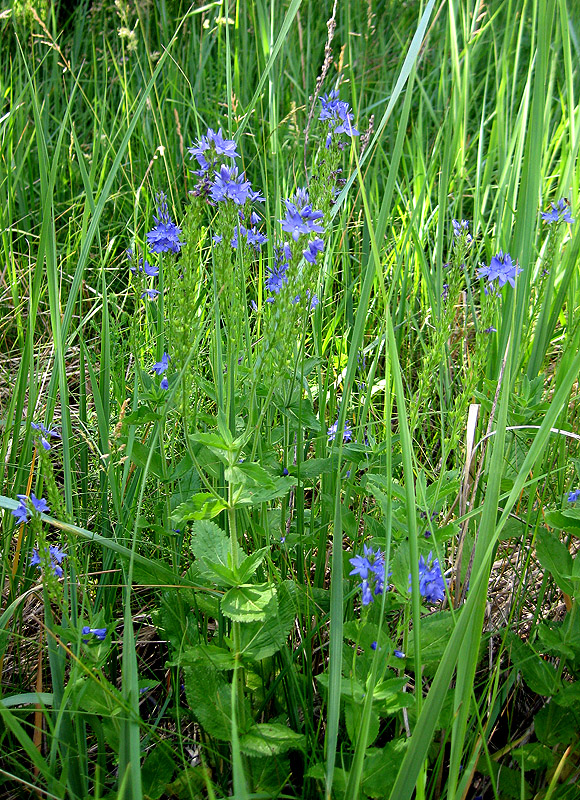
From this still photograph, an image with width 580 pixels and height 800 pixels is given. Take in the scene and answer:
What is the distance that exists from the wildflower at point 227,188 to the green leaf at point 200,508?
57 cm

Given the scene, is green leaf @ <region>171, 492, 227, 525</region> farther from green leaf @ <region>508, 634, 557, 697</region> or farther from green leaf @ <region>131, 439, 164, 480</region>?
green leaf @ <region>508, 634, 557, 697</region>

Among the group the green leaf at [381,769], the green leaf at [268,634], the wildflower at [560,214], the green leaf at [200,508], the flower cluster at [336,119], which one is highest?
the wildflower at [560,214]

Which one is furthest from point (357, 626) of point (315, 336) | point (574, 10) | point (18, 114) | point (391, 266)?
point (574, 10)

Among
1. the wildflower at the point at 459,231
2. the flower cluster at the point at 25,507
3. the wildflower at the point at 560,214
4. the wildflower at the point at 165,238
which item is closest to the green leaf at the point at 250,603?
the flower cluster at the point at 25,507

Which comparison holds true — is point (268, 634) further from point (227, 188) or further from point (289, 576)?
point (227, 188)

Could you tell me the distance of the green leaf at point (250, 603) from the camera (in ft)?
3.88

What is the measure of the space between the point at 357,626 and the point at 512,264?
107cm

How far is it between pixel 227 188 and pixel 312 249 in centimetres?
21

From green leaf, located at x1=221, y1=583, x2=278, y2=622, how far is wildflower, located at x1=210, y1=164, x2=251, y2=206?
0.73 m

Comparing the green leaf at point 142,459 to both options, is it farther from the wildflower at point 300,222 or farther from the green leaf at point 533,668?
the green leaf at point 533,668

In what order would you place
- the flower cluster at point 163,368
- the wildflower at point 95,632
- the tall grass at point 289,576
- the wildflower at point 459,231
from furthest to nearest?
the wildflower at point 459,231 → the flower cluster at point 163,368 → the wildflower at point 95,632 → the tall grass at point 289,576

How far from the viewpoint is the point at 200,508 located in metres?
1.30

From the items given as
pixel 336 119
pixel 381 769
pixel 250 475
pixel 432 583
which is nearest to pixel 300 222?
pixel 336 119

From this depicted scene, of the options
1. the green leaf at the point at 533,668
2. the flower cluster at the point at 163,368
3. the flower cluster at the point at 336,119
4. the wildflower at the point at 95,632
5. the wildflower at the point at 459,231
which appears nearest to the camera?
the wildflower at the point at 95,632
